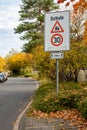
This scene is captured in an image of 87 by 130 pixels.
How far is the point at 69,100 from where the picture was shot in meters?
14.9

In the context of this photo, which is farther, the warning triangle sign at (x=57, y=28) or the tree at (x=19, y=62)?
the tree at (x=19, y=62)

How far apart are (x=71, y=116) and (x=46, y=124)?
147 cm

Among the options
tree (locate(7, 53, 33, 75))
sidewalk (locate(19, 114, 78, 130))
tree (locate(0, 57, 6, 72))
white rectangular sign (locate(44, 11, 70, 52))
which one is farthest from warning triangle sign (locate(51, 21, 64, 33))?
tree (locate(0, 57, 6, 72))

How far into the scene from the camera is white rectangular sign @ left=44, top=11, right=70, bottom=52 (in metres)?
15.9

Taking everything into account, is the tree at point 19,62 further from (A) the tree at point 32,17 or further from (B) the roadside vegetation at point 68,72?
(B) the roadside vegetation at point 68,72

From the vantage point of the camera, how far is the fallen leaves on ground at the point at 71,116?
37.8 ft

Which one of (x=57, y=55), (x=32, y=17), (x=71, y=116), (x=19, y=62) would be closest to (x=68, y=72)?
(x=57, y=55)

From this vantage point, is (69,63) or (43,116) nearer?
(43,116)

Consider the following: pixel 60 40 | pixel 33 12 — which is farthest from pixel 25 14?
pixel 60 40

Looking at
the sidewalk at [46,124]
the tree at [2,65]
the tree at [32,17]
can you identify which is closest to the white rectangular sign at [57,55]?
the sidewalk at [46,124]

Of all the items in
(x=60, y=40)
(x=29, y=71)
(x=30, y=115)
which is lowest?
(x=29, y=71)

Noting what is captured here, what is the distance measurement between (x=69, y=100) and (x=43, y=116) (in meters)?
1.72

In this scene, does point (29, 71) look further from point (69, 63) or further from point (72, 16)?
point (69, 63)

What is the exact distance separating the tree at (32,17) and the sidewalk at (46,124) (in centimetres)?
5467
